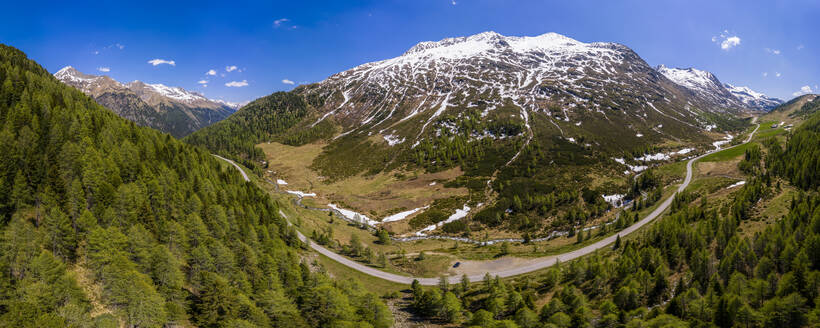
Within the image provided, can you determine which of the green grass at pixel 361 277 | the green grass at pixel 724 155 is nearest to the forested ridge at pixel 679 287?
the green grass at pixel 361 277

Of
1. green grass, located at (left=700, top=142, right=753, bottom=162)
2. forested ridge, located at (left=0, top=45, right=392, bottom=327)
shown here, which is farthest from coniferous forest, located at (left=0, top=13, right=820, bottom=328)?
green grass, located at (left=700, top=142, right=753, bottom=162)

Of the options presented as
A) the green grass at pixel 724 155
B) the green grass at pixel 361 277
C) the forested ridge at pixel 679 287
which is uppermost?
the green grass at pixel 724 155

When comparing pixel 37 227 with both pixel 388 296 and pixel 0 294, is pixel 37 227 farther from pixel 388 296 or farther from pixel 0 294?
pixel 388 296

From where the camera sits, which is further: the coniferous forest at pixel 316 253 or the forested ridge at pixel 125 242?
the coniferous forest at pixel 316 253

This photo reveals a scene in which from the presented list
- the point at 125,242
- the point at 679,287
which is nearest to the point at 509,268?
the point at 679,287

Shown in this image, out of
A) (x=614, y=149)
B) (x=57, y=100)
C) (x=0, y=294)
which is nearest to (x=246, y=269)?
(x=0, y=294)

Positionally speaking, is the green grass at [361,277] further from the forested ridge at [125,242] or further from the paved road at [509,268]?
the forested ridge at [125,242]
